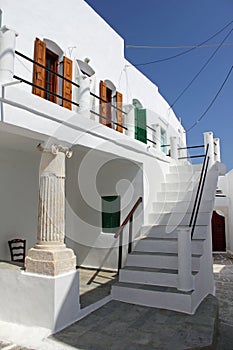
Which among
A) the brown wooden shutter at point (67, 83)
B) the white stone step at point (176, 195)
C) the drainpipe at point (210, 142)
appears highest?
the brown wooden shutter at point (67, 83)

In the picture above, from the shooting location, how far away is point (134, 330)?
400 cm

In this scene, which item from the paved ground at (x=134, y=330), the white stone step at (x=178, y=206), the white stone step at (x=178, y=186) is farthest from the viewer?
the white stone step at (x=178, y=186)

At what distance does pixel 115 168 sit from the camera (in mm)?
7871

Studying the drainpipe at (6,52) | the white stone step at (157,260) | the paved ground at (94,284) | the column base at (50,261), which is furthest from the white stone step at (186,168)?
the drainpipe at (6,52)

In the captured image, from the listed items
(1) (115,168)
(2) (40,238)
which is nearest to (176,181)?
(1) (115,168)

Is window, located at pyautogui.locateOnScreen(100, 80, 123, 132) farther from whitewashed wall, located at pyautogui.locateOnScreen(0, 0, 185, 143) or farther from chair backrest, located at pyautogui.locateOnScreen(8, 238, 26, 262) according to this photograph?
chair backrest, located at pyautogui.locateOnScreen(8, 238, 26, 262)

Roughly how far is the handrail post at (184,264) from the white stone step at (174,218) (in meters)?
1.60

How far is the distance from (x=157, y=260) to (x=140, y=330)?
188 cm

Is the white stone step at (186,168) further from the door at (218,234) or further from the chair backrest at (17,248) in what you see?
the door at (218,234)

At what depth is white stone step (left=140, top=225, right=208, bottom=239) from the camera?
6.22m

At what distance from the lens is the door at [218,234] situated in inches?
619

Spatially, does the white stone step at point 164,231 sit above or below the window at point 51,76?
below

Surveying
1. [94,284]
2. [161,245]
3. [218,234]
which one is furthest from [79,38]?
[218,234]

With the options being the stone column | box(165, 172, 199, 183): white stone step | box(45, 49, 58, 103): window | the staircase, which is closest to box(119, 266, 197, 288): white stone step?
the staircase
